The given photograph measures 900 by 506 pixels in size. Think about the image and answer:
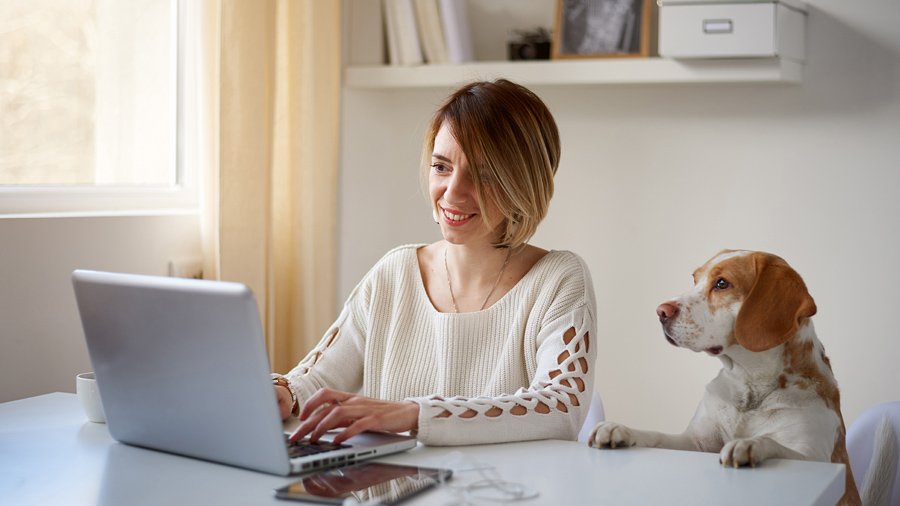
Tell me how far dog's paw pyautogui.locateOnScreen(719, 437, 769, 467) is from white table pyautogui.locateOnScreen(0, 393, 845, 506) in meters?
0.01

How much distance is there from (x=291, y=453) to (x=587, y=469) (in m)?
0.35

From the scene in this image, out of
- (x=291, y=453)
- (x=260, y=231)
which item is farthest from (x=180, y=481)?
(x=260, y=231)

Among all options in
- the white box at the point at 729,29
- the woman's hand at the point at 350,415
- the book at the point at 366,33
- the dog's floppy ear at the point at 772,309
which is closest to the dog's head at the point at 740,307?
the dog's floppy ear at the point at 772,309

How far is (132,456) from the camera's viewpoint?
3.38ft

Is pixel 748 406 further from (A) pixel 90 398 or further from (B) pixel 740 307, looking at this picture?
(A) pixel 90 398

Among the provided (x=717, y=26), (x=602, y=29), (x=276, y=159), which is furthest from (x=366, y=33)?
(x=717, y=26)

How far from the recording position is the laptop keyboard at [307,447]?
99 centimetres

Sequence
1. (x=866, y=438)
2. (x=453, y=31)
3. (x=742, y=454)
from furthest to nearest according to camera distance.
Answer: (x=453, y=31) → (x=866, y=438) → (x=742, y=454)

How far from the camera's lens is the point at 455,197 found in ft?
4.75

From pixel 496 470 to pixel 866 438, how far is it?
79 centimetres

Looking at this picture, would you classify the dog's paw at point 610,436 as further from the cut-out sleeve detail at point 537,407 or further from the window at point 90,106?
the window at point 90,106

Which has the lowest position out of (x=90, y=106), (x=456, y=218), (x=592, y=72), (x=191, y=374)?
(x=191, y=374)

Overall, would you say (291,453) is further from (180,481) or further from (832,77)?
(832,77)

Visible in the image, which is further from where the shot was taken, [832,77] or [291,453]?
[832,77]
